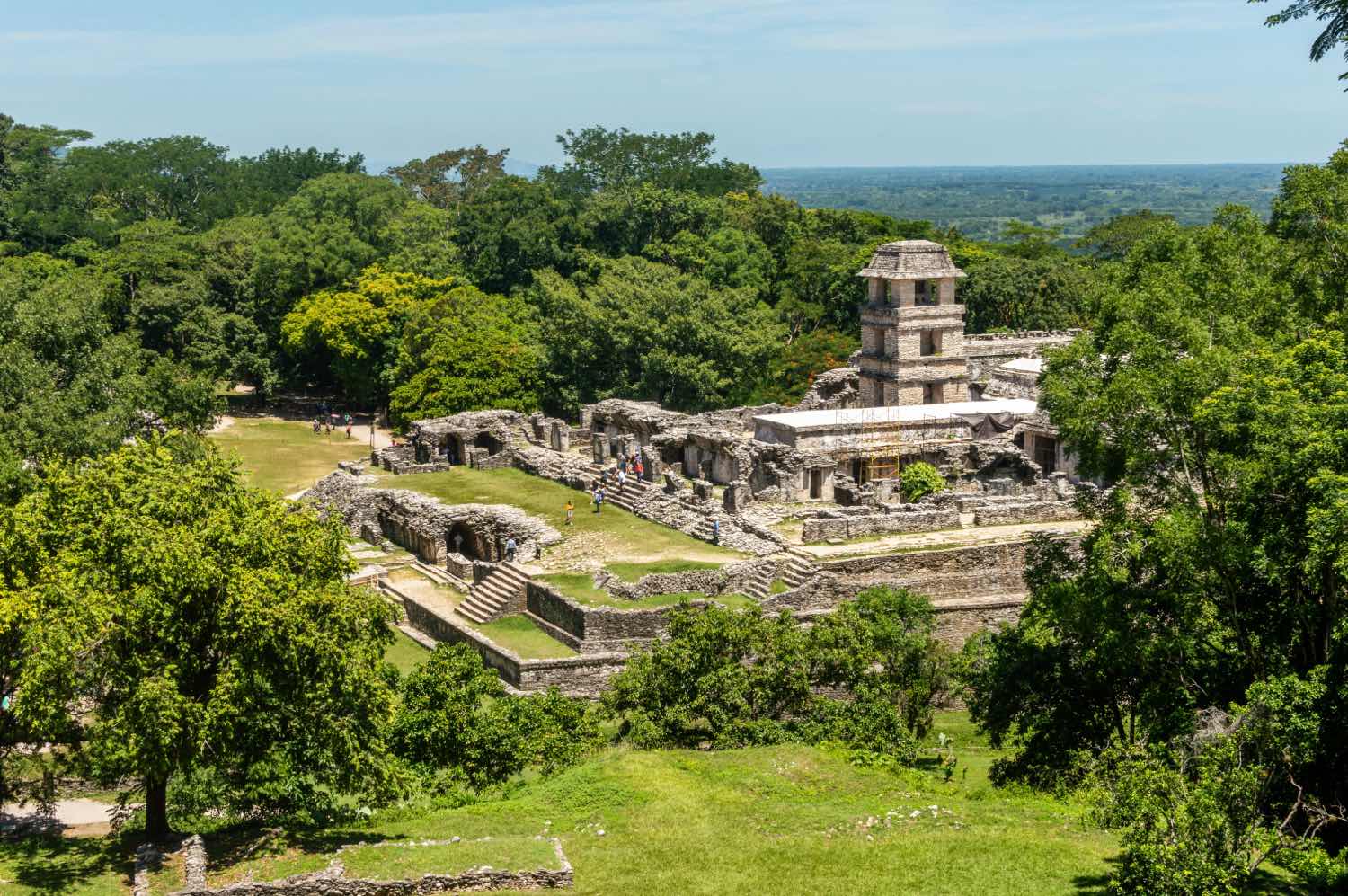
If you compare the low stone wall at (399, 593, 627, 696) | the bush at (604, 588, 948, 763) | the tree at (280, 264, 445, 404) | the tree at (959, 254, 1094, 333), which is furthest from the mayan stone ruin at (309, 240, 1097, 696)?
the tree at (280, 264, 445, 404)

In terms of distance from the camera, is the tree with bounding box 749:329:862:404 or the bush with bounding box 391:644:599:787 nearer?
the bush with bounding box 391:644:599:787

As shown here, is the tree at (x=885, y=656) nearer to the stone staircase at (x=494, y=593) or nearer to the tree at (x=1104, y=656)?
the tree at (x=1104, y=656)

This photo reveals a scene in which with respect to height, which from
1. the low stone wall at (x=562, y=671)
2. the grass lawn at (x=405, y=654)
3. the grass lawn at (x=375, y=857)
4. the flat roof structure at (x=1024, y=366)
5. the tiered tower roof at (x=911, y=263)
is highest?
the tiered tower roof at (x=911, y=263)

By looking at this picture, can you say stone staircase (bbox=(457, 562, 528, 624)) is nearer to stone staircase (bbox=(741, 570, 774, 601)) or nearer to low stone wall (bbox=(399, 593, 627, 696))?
low stone wall (bbox=(399, 593, 627, 696))

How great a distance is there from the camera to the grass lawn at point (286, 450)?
182 ft

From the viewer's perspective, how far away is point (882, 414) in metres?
46.8

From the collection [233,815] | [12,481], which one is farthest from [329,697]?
[12,481]

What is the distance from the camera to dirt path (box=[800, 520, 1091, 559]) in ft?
123

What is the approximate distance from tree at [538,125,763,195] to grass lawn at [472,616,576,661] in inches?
2631

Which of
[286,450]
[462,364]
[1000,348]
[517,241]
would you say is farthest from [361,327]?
[1000,348]

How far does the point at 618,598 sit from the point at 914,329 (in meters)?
20.1

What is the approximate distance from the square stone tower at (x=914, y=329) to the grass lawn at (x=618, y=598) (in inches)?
704

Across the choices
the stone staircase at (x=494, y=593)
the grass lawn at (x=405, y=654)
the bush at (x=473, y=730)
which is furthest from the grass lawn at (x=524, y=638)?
the bush at (x=473, y=730)

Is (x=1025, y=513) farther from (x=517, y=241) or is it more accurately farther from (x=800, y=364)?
(x=517, y=241)
